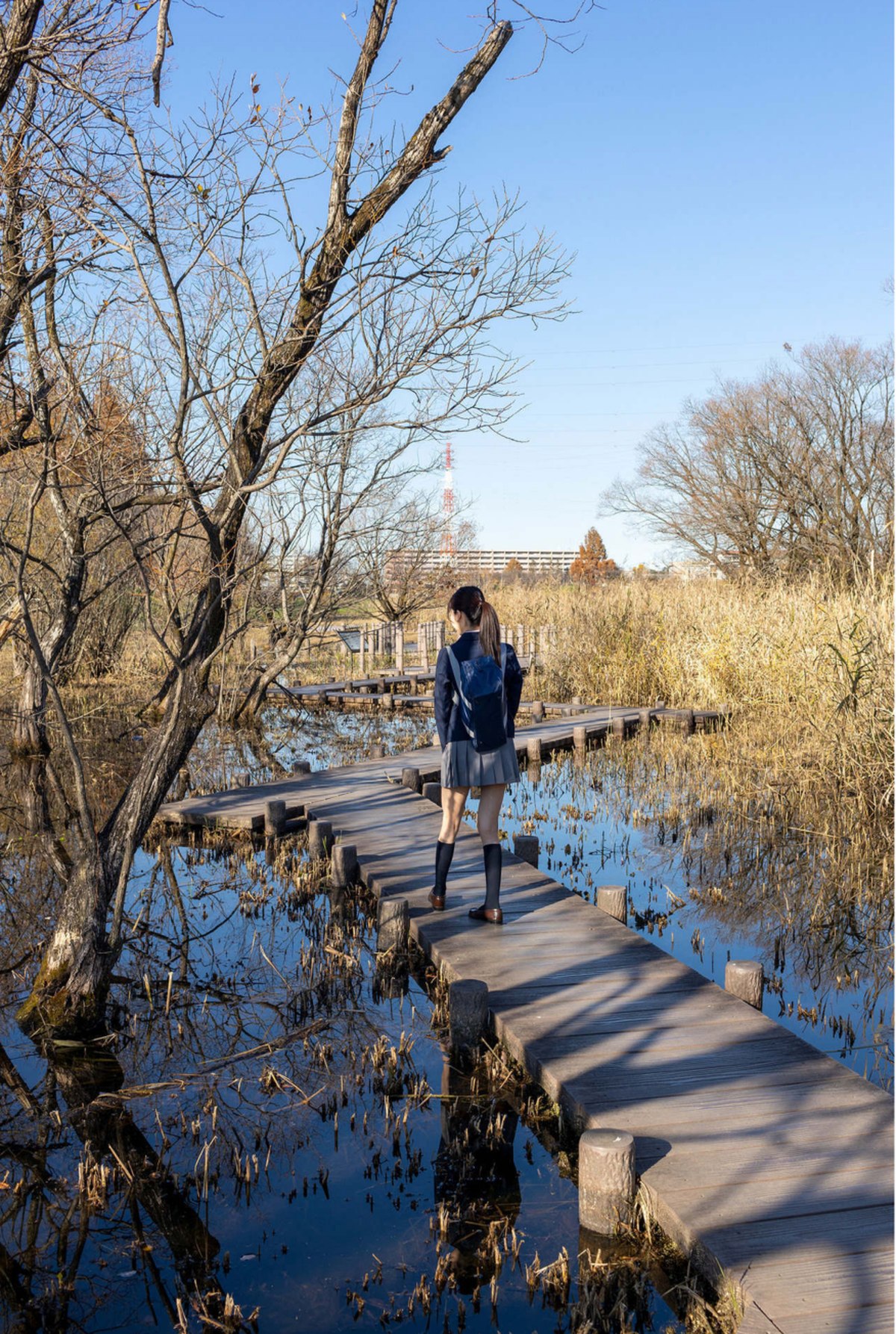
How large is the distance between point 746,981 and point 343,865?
3.29 metres

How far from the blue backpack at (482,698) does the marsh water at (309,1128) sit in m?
Result: 1.51

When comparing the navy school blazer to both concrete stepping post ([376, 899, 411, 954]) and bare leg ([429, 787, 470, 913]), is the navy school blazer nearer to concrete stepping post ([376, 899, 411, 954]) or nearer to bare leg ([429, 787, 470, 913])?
bare leg ([429, 787, 470, 913])

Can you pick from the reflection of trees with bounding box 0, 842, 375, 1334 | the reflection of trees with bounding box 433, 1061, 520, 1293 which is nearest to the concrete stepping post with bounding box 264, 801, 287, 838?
the reflection of trees with bounding box 0, 842, 375, 1334

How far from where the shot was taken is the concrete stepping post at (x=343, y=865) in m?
7.54

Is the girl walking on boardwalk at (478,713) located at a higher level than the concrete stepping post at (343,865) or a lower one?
higher

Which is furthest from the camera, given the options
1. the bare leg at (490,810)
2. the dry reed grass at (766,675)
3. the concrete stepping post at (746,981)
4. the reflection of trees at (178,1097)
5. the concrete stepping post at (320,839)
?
the dry reed grass at (766,675)

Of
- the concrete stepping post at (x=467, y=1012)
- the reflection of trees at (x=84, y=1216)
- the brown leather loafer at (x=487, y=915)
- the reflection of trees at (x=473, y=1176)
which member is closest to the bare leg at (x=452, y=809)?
the brown leather loafer at (x=487, y=915)

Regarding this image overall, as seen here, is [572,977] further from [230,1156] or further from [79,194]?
[79,194]

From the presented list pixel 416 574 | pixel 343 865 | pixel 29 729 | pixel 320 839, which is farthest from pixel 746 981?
pixel 416 574

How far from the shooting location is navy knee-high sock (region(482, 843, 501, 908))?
6.02m

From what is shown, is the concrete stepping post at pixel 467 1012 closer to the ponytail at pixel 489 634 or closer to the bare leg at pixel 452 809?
the bare leg at pixel 452 809

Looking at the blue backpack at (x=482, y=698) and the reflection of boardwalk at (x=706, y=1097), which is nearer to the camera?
the reflection of boardwalk at (x=706, y=1097)

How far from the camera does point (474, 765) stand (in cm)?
588

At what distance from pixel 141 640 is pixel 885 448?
19303 mm
